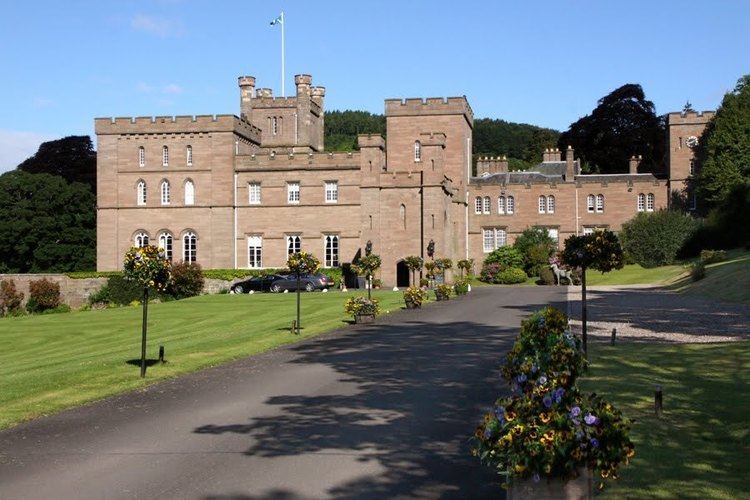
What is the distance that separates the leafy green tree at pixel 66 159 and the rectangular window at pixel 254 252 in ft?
96.9

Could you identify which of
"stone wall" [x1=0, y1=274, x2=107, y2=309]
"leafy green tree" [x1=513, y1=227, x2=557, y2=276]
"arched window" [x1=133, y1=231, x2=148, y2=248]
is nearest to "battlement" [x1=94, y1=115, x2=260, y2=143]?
"arched window" [x1=133, y1=231, x2=148, y2=248]

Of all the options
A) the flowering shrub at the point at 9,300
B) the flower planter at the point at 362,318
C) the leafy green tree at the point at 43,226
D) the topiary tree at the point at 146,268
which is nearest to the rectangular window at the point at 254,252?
the flowering shrub at the point at 9,300

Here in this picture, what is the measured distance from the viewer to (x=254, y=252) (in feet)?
211

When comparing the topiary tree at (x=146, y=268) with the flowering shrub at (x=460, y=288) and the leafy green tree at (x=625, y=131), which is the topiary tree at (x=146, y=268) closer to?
the flowering shrub at (x=460, y=288)

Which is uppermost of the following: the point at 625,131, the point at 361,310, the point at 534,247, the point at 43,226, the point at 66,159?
the point at 625,131

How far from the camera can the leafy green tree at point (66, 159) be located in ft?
289

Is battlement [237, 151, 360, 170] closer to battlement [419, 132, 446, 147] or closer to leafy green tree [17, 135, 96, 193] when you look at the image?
battlement [419, 132, 446, 147]

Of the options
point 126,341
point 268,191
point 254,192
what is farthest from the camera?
point 254,192

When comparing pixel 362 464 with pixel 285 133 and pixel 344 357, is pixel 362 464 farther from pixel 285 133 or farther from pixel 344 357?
pixel 285 133

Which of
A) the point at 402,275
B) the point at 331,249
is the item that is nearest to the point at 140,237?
the point at 331,249

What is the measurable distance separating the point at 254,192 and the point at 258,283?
9.46 m

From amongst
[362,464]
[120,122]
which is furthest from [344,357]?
[120,122]

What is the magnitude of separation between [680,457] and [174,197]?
57.1m

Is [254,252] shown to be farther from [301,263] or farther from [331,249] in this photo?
[301,263]
